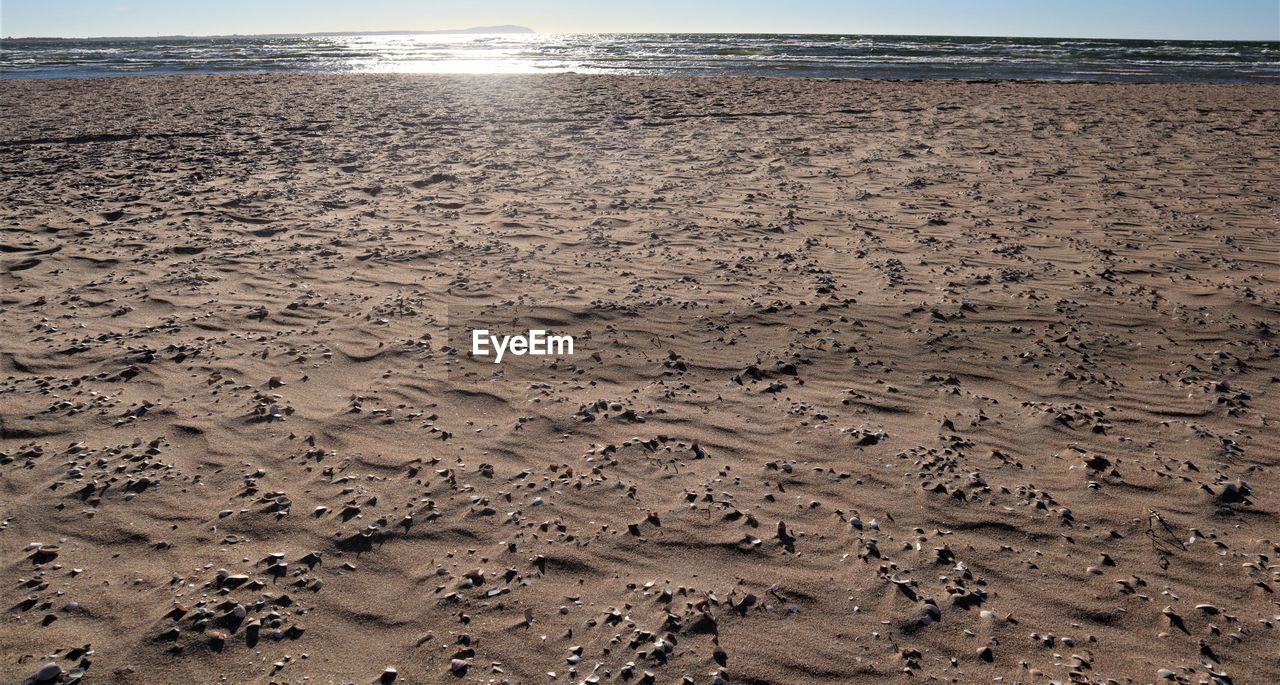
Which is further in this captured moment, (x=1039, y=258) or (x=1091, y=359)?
(x=1039, y=258)

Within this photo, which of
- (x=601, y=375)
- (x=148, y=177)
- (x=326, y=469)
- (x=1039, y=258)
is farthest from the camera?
(x=148, y=177)

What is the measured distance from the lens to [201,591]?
284cm

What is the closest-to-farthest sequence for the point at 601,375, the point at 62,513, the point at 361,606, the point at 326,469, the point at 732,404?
1. the point at 361,606
2. the point at 62,513
3. the point at 326,469
4. the point at 732,404
5. the point at 601,375

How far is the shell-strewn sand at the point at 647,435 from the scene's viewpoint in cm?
270

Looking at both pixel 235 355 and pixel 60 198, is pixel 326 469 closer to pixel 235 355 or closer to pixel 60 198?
pixel 235 355

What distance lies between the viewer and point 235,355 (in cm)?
468

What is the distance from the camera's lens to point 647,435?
3.92 m

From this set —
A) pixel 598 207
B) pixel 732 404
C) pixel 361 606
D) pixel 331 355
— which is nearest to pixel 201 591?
pixel 361 606

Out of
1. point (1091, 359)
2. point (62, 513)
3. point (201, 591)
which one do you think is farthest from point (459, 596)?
point (1091, 359)

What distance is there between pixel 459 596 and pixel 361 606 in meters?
0.35

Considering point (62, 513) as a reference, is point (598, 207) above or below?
above

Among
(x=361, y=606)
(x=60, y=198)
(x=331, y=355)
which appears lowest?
(x=361, y=606)

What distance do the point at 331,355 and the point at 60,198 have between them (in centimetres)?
573

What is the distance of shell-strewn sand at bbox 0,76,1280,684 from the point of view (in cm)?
270
